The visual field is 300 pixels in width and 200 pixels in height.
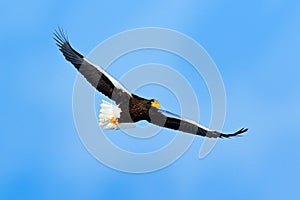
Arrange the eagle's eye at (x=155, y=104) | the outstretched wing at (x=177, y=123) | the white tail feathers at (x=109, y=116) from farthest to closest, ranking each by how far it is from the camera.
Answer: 1. the white tail feathers at (x=109, y=116)
2. the eagle's eye at (x=155, y=104)
3. the outstretched wing at (x=177, y=123)

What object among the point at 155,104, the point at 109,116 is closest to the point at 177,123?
the point at 155,104

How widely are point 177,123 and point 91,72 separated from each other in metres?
2.04

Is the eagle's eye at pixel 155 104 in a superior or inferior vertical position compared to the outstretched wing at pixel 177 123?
superior

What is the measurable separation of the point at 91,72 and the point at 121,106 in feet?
3.13

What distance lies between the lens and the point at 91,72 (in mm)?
16172

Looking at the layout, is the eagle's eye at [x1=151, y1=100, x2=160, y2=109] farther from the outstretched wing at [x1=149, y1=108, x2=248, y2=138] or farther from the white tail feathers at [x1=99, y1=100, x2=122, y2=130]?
the white tail feathers at [x1=99, y1=100, x2=122, y2=130]

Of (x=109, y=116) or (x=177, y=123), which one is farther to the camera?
(x=109, y=116)

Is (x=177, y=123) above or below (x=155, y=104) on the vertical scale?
below

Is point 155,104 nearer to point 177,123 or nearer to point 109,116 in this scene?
point 177,123

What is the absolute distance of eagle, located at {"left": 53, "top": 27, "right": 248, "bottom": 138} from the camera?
16.0 m

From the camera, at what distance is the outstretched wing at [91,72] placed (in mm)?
16047

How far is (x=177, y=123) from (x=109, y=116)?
1463 millimetres

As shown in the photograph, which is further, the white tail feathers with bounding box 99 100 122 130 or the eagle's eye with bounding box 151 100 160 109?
the white tail feathers with bounding box 99 100 122 130

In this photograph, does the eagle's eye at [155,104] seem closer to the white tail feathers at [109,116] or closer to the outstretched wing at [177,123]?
the outstretched wing at [177,123]
